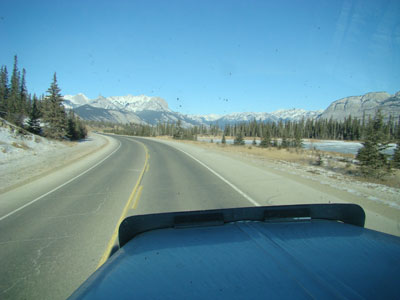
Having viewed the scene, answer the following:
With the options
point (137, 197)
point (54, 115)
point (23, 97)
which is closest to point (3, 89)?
point (23, 97)

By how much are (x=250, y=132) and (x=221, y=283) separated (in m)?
142

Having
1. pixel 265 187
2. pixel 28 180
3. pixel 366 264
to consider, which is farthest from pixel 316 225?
pixel 28 180

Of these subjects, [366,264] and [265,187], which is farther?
[265,187]

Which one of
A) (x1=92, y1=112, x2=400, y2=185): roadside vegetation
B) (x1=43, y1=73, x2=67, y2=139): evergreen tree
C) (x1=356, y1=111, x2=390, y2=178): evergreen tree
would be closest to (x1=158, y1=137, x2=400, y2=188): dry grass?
(x1=92, y1=112, x2=400, y2=185): roadside vegetation

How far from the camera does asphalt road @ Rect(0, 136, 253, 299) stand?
3082mm

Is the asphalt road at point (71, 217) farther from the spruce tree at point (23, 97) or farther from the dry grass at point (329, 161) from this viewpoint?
the spruce tree at point (23, 97)

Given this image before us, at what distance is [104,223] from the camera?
5039 millimetres

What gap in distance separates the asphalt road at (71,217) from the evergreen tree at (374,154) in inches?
499

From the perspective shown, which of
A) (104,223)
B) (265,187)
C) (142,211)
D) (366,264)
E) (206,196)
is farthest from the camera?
(265,187)

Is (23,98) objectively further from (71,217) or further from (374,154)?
(374,154)

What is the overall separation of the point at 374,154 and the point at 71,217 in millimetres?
19790

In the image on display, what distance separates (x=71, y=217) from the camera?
214 inches

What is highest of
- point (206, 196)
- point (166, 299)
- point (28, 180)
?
point (166, 299)

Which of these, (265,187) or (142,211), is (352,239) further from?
(265,187)
